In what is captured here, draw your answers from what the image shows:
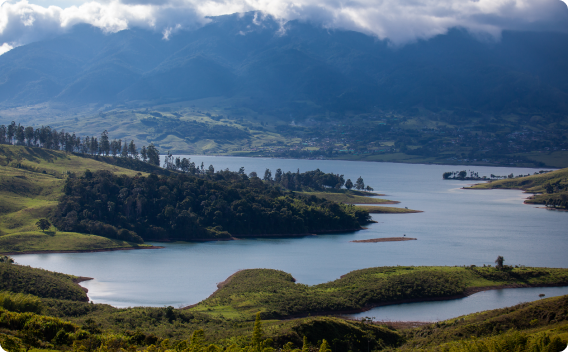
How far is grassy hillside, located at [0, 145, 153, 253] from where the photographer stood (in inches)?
3775

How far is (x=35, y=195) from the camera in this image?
391 ft

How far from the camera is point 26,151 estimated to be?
150125mm

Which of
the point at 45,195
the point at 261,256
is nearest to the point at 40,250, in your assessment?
the point at 45,195

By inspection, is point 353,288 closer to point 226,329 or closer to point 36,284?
point 226,329

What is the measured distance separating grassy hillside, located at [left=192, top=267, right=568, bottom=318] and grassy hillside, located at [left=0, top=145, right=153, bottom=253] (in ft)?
131

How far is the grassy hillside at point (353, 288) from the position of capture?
5966 cm

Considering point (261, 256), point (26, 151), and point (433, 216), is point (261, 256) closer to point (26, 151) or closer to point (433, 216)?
point (433, 216)

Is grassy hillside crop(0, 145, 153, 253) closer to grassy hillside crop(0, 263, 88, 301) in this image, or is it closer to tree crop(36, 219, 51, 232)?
tree crop(36, 219, 51, 232)

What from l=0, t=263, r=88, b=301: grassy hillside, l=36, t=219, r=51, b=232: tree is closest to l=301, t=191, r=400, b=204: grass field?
l=36, t=219, r=51, b=232: tree

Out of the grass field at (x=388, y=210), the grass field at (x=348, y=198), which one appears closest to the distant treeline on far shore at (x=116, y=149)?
the grass field at (x=348, y=198)

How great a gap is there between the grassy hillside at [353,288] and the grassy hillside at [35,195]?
39962mm

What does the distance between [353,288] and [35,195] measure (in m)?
85.6

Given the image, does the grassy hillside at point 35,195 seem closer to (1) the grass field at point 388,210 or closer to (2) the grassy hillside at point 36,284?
(2) the grassy hillside at point 36,284

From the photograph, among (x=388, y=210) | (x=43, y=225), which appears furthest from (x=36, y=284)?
(x=388, y=210)
